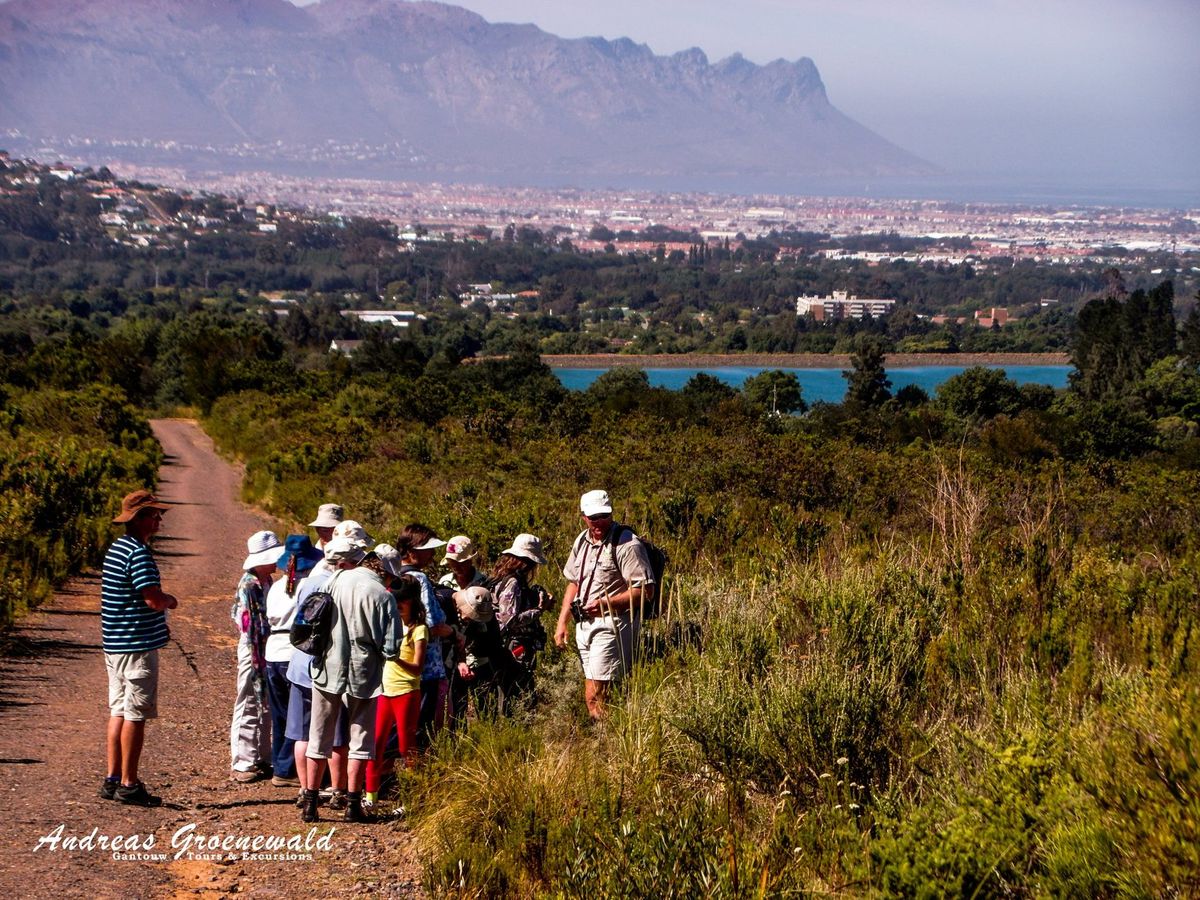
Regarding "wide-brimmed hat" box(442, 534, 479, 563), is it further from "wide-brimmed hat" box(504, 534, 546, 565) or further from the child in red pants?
the child in red pants

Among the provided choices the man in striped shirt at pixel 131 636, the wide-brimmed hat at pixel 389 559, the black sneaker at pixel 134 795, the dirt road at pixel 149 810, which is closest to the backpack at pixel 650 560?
the wide-brimmed hat at pixel 389 559

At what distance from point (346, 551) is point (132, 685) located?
102 cm

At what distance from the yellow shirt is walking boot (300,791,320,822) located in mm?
500

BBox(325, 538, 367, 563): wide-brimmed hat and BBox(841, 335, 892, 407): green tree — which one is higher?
BBox(325, 538, 367, 563): wide-brimmed hat

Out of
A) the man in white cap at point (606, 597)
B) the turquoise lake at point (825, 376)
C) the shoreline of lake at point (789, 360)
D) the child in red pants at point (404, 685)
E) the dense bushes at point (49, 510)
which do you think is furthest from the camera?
the shoreline of lake at point (789, 360)

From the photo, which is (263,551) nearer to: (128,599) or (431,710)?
(128,599)

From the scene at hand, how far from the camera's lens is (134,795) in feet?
17.1

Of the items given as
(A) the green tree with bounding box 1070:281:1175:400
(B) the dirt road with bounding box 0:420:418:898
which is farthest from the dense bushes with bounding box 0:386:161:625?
(A) the green tree with bounding box 1070:281:1175:400

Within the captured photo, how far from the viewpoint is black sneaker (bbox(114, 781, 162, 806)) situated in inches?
205

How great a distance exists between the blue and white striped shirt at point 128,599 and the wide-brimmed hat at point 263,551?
1.68 ft

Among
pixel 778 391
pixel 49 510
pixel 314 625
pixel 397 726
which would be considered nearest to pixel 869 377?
pixel 778 391

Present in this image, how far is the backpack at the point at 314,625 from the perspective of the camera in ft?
16.6

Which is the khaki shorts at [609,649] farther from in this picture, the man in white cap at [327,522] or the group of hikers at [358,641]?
the man in white cap at [327,522]

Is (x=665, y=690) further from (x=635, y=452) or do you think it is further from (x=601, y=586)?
(x=635, y=452)
